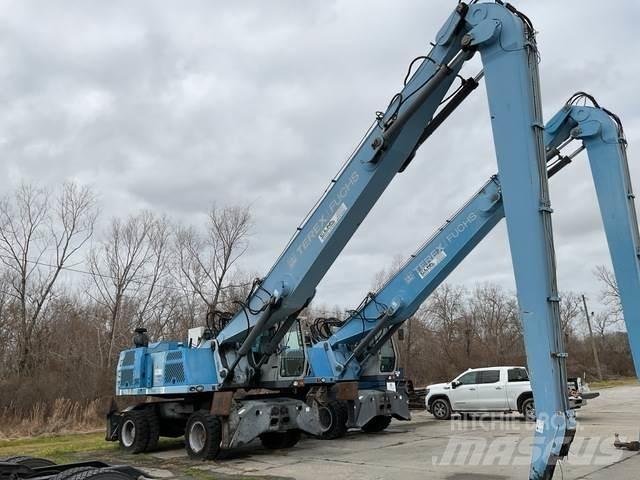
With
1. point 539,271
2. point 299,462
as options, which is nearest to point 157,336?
point 299,462

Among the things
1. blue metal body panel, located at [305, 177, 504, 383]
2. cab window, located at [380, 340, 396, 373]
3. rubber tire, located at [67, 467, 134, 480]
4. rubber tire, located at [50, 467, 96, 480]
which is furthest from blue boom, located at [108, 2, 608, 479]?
rubber tire, located at [50, 467, 96, 480]

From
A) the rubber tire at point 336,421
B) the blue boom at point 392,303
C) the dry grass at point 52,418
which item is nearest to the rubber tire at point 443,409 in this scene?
the rubber tire at point 336,421

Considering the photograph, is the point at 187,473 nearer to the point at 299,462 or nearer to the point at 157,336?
the point at 299,462

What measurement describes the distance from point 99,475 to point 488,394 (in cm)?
1652

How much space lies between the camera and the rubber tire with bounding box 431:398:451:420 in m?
19.8

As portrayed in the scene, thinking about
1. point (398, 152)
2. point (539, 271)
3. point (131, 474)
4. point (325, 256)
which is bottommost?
point (131, 474)

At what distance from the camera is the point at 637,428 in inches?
592

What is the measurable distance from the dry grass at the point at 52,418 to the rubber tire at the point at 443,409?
11.1 metres

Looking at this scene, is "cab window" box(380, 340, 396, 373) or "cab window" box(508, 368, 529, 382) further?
"cab window" box(508, 368, 529, 382)

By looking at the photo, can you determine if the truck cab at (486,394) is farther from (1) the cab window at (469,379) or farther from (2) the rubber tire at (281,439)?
(2) the rubber tire at (281,439)

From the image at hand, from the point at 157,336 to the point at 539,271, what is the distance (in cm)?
2865

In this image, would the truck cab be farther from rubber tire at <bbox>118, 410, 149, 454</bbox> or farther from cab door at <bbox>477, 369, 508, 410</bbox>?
rubber tire at <bbox>118, 410, 149, 454</bbox>

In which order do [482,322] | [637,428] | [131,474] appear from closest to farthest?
[131,474] → [637,428] → [482,322]

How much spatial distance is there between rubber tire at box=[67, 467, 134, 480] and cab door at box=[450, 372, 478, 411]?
16413mm
